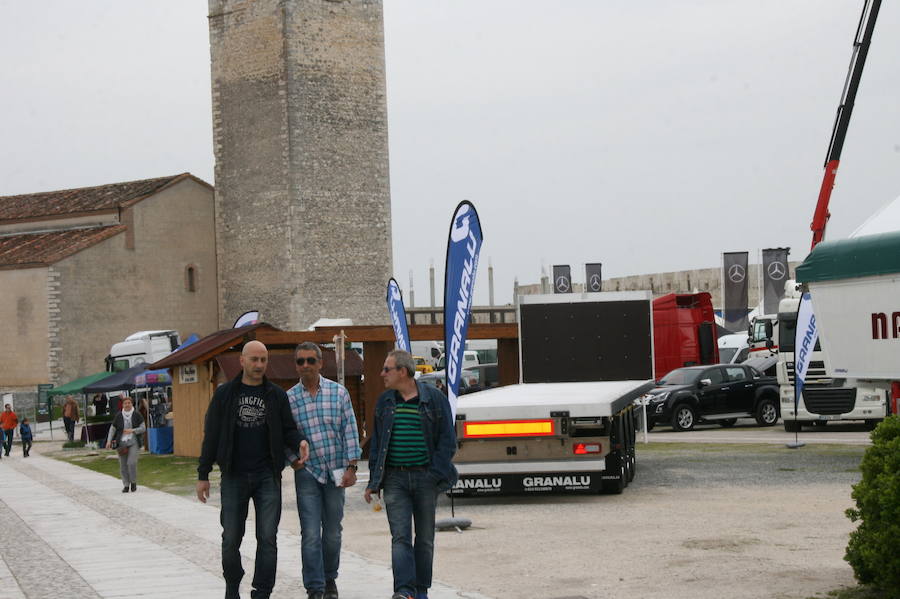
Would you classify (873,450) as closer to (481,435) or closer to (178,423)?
(481,435)

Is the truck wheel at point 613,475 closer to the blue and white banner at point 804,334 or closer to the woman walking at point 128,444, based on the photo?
the blue and white banner at point 804,334

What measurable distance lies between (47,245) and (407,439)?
2269 inches

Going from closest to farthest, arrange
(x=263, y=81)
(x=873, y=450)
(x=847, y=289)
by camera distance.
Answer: (x=873, y=450) → (x=847, y=289) → (x=263, y=81)

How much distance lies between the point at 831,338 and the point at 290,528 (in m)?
6.65

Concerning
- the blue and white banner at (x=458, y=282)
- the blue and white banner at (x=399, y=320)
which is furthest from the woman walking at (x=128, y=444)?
the blue and white banner at (x=458, y=282)

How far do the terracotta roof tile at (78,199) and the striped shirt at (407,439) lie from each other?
185 ft

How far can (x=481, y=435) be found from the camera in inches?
670

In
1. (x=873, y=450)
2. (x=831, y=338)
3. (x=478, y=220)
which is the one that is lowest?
(x=873, y=450)

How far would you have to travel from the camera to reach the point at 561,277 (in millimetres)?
57875

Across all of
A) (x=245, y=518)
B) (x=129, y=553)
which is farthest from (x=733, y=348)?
(x=245, y=518)

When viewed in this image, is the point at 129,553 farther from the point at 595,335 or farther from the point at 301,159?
the point at 301,159

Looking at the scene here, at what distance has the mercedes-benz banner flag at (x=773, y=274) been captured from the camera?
151ft

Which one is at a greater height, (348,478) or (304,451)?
(304,451)

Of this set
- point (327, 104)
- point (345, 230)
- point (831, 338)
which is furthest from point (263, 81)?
point (831, 338)
